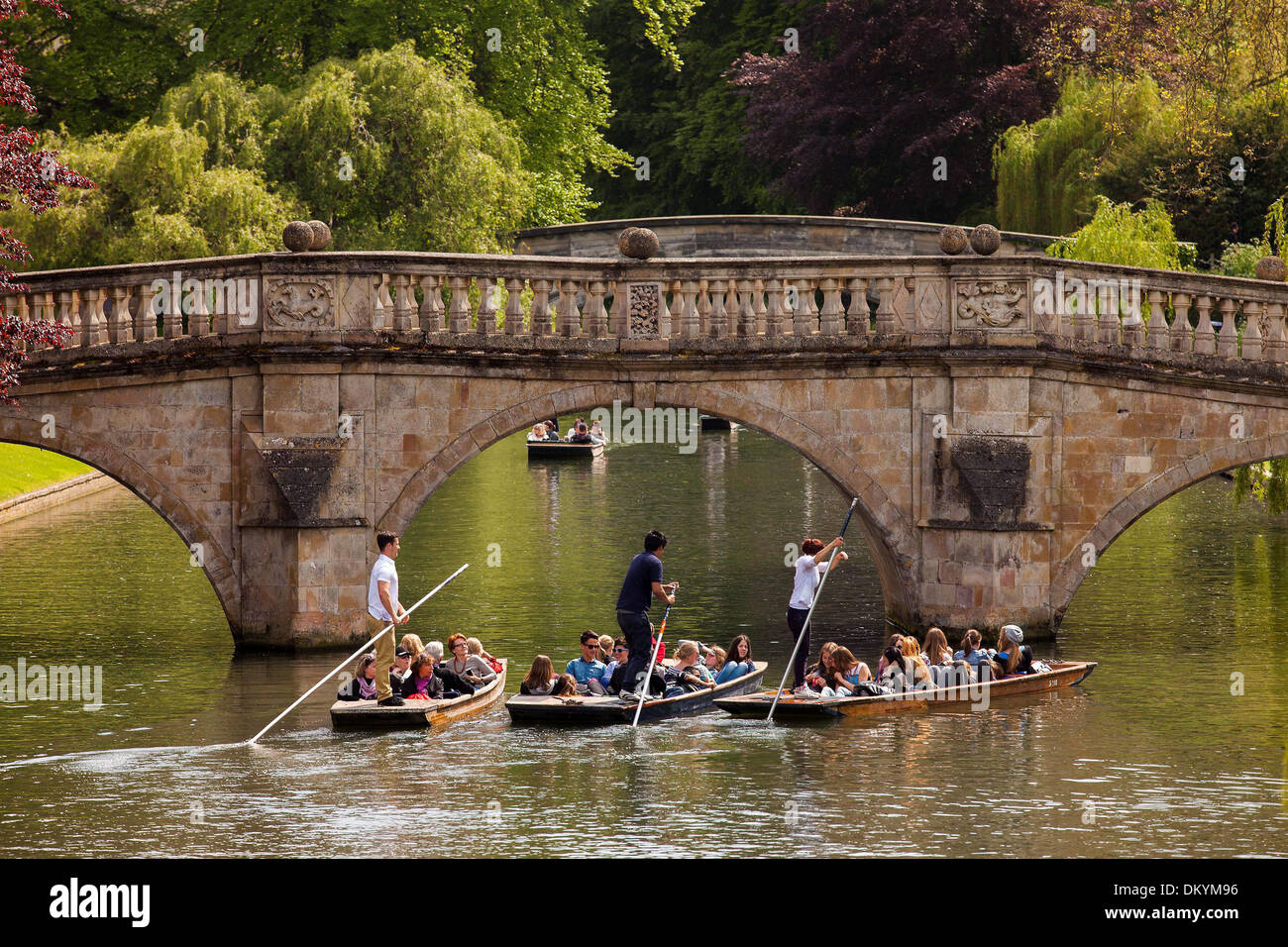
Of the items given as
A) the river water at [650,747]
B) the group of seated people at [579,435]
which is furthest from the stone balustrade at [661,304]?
the group of seated people at [579,435]

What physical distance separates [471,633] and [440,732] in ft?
15.1

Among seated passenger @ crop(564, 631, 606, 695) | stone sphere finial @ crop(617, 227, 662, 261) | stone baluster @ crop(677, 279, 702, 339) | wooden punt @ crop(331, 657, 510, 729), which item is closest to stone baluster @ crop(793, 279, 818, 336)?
stone baluster @ crop(677, 279, 702, 339)

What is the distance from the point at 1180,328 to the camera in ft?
64.7

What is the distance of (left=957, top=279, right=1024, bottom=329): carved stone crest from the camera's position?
64.4 feet

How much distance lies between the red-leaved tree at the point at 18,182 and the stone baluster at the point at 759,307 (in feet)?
22.4

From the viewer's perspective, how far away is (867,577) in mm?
25859

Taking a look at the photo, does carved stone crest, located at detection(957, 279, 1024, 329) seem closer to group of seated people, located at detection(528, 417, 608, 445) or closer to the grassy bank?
the grassy bank

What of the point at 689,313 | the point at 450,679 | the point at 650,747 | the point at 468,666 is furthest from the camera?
the point at 689,313

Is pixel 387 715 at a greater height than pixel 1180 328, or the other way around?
pixel 1180 328

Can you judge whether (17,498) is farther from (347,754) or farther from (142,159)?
(347,754)

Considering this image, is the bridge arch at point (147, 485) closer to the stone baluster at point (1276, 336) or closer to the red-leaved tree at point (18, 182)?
the red-leaved tree at point (18, 182)

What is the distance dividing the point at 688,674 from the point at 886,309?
4620mm

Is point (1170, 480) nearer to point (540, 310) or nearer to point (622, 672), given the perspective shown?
point (622, 672)

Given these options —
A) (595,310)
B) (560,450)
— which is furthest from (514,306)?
(560,450)
